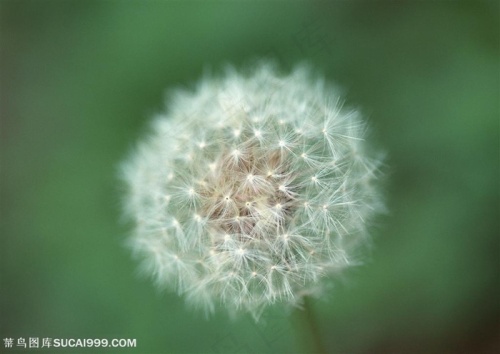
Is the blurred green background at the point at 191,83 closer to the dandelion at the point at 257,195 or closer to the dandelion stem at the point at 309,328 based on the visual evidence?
the dandelion stem at the point at 309,328

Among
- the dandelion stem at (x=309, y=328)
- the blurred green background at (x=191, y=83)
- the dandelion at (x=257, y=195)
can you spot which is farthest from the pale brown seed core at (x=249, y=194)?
the blurred green background at (x=191, y=83)

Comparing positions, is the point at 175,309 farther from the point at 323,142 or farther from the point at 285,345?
the point at 323,142

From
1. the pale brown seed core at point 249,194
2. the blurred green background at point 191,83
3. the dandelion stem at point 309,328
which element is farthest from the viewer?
the blurred green background at point 191,83

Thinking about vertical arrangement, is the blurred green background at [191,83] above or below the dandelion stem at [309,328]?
above

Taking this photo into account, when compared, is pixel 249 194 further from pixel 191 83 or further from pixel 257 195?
pixel 191 83

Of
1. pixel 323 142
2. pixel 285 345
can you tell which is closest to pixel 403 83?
pixel 323 142

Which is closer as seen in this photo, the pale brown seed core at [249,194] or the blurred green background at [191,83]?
the pale brown seed core at [249,194]

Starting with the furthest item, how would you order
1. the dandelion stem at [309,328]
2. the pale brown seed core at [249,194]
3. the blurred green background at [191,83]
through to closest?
the blurred green background at [191,83] → the dandelion stem at [309,328] → the pale brown seed core at [249,194]
